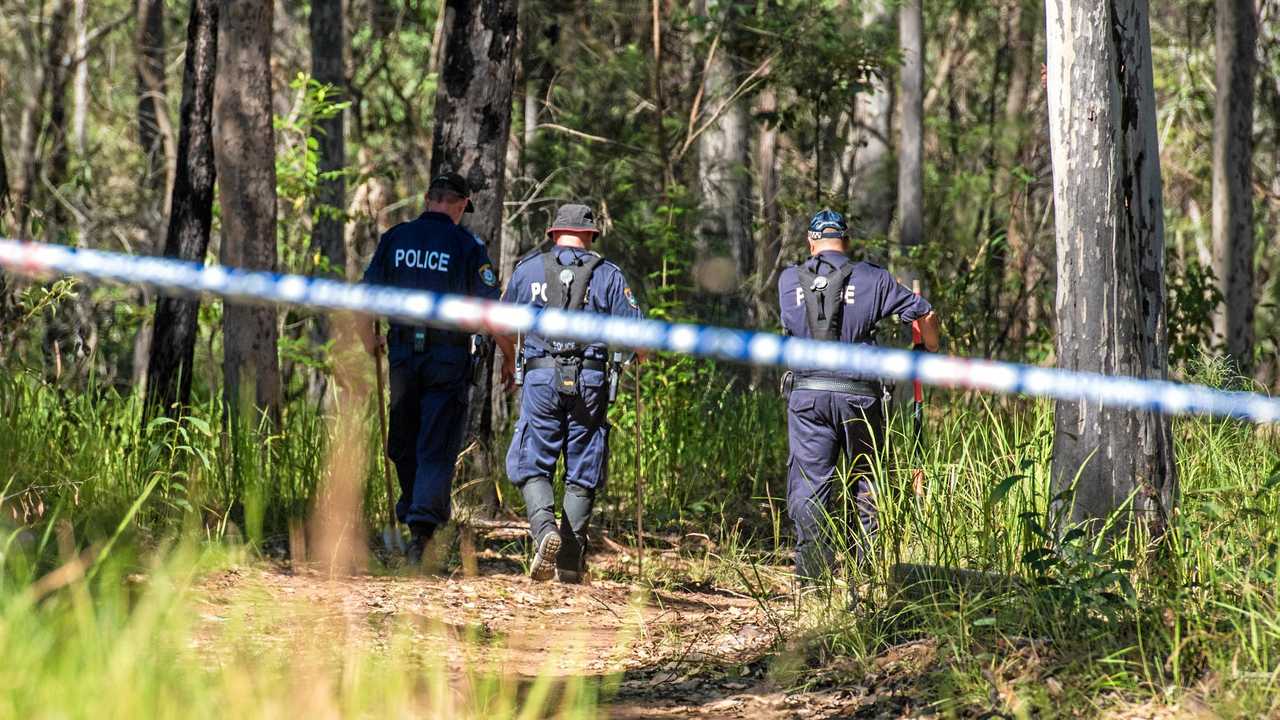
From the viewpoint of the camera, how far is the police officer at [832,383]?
6512 mm

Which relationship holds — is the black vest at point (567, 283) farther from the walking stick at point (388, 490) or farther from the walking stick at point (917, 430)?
the walking stick at point (917, 430)

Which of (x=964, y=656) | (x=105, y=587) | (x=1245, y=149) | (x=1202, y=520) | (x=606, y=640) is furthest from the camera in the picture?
(x=1245, y=149)

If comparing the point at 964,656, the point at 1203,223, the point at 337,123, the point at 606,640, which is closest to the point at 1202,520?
the point at 964,656

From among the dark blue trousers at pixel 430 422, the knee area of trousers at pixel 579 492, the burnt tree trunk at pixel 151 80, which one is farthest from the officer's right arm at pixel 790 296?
the burnt tree trunk at pixel 151 80

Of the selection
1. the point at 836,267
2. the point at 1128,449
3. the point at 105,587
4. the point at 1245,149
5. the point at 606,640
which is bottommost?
the point at 606,640

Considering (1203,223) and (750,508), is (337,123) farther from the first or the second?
(1203,223)

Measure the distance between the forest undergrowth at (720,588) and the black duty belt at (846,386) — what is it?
346 millimetres

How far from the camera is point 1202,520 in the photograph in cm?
506

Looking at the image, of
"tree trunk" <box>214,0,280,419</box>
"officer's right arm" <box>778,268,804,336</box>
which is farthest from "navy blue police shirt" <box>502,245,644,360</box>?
"tree trunk" <box>214,0,280,419</box>

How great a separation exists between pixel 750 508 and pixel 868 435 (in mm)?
2493

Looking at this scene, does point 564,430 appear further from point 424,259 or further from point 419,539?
point 424,259

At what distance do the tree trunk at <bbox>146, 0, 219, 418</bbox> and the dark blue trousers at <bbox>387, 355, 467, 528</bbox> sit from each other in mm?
1840

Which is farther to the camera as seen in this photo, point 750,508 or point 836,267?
point 750,508

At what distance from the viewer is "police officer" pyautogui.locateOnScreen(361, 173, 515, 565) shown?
6977 millimetres
